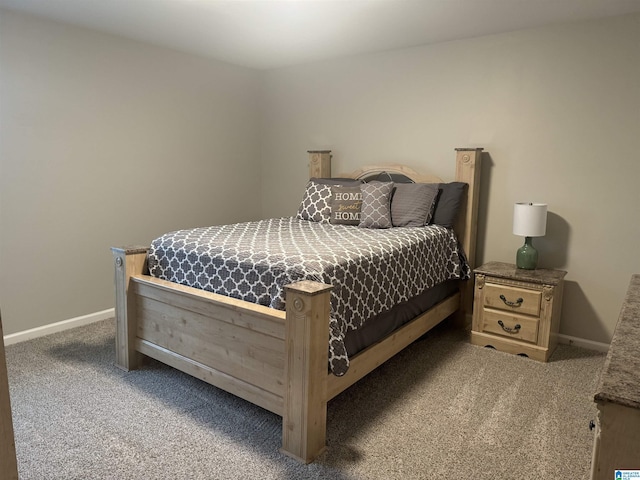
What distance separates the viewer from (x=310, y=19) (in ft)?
9.98

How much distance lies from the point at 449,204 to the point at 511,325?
97cm

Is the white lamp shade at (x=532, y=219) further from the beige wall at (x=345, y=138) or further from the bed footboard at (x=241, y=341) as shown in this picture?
the bed footboard at (x=241, y=341)

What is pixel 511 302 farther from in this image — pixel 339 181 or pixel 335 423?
pixel 339 181

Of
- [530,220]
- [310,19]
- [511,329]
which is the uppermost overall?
[310,19]

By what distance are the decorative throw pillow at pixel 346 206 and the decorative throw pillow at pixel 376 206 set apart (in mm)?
49

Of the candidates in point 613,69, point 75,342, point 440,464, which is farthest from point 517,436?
point 75,342

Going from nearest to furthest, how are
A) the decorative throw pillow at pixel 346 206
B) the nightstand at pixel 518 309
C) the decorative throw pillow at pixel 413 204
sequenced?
the nightstand at pixel 518 309 → the decorative throw pillow at pixel 413 204 → the decorative throw pillow at pixel 346 206

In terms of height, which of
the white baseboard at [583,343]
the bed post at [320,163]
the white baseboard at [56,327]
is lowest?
the white baseboard at [56,327]

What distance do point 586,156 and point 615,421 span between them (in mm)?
2672

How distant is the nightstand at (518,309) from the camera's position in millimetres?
2896

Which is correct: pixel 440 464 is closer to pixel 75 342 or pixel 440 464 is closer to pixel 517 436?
pixel 517 436

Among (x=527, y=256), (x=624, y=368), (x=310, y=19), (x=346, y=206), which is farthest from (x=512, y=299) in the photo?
(x=310, y=19)

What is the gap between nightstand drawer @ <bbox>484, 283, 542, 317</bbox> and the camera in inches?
115

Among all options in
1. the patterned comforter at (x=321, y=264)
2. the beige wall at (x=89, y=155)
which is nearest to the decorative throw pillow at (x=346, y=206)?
the patterned comforter at (x=321, y=264)
